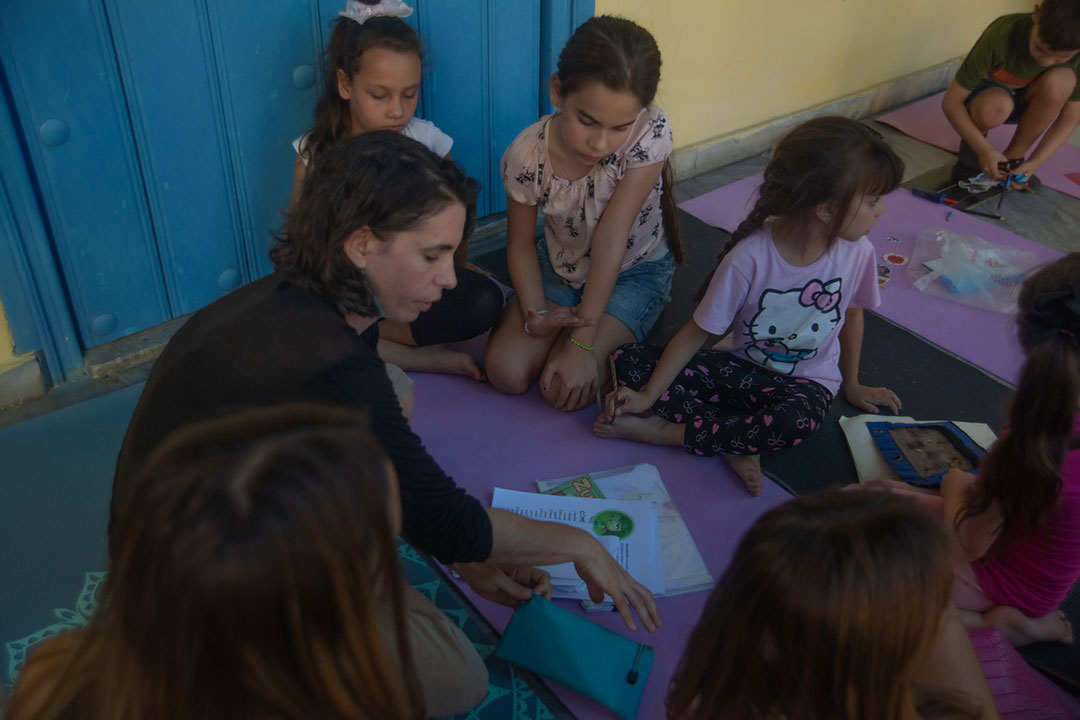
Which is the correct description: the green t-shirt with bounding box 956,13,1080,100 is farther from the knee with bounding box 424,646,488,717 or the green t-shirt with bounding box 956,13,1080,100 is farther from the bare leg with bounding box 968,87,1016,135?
the knee with bounding box 424,646,488,717

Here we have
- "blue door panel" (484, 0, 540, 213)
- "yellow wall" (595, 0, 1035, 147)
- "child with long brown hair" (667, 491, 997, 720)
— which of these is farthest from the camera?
"yellow wall" (595, 0, 1035, 147)

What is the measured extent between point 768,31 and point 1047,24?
103cm

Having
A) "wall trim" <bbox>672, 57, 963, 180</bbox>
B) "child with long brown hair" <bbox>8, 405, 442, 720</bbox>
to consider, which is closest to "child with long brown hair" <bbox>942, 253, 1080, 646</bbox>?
"child with long brown hair" <bbox>8, 405, 442, 720</bbox>

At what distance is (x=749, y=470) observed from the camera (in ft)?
6.23

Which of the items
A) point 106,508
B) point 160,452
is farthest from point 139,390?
point 160,452

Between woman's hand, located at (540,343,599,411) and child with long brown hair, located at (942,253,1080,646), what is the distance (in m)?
0.92

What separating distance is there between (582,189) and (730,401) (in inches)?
26.7

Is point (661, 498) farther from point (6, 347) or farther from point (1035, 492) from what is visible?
point (6, 347)

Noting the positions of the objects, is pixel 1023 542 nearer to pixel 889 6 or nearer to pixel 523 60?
pixel 523 60

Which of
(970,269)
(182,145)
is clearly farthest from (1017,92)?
(182,145)

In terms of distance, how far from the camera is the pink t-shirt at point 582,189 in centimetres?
206

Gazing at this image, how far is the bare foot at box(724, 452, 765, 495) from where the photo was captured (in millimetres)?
1886

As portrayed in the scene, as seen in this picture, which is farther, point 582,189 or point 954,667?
point 582,189

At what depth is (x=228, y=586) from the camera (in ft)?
2.12
